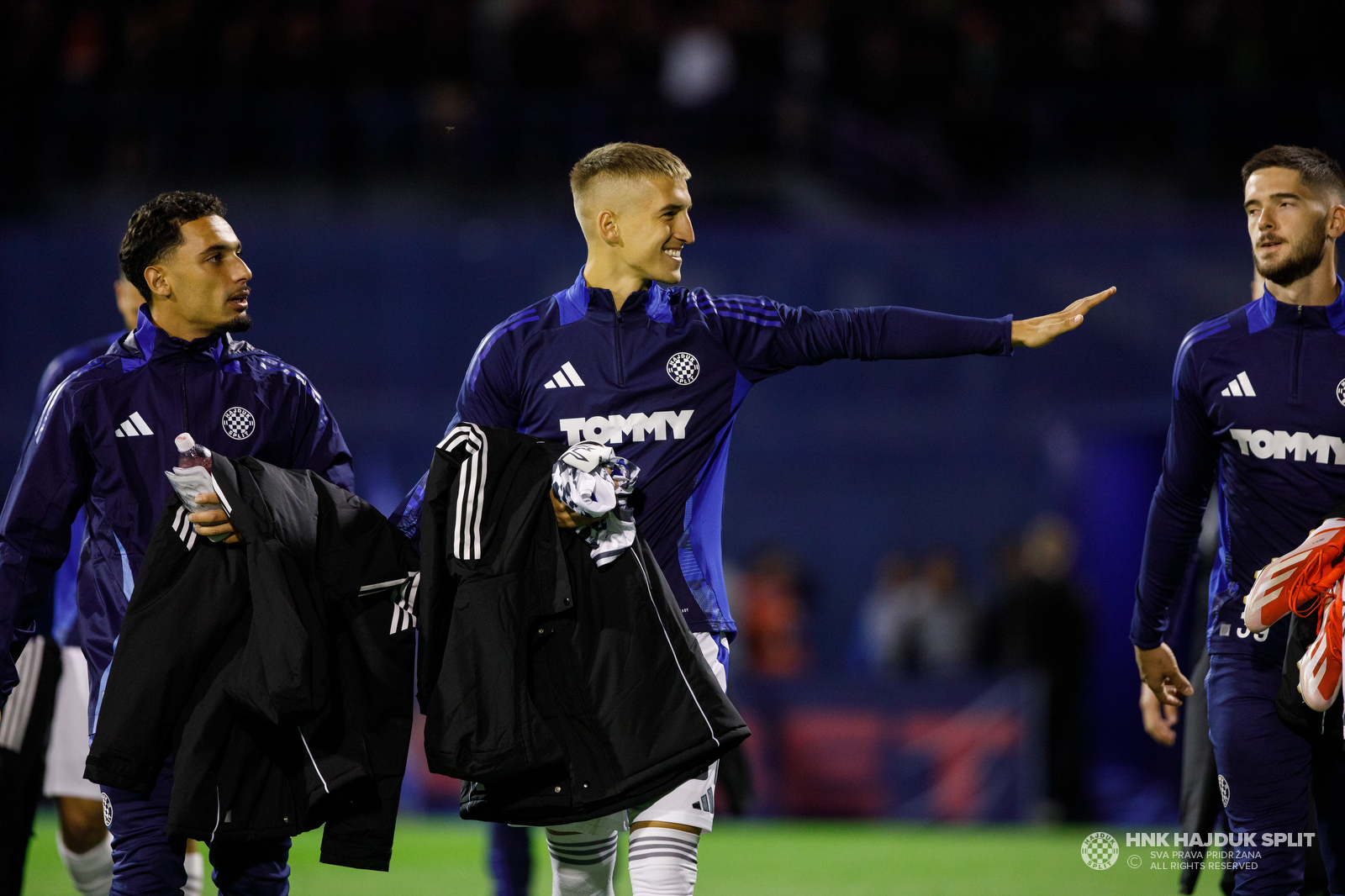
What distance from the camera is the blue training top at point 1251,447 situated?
4484 mm

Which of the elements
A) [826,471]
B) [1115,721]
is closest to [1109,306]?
[826,471]

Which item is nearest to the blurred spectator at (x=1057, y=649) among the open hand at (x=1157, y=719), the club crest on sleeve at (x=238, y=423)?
the open hand at (x=1157, y=719)

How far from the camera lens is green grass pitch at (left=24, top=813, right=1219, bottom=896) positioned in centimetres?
761

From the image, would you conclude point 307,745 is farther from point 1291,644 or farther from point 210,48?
point 210,48

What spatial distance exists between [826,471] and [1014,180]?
11.8 ft

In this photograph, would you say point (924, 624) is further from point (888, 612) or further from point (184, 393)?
point (184, 393)

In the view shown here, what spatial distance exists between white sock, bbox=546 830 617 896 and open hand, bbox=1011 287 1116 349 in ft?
6.28

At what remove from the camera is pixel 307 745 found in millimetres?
4223

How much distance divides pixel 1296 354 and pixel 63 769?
4663 millimetres

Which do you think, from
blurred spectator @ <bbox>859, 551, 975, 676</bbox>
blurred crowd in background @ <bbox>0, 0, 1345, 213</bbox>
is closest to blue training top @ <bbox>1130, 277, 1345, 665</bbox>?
blurred spectator @ <bbox>859, 551, 975, 676</bbox>

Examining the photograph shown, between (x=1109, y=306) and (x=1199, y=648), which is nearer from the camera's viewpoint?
(x=1199, y=648)

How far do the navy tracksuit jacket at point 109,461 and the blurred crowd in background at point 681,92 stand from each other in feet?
34.6

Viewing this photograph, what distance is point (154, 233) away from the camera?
15.2 ft

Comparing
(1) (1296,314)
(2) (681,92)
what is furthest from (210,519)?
(2) (681,92)
